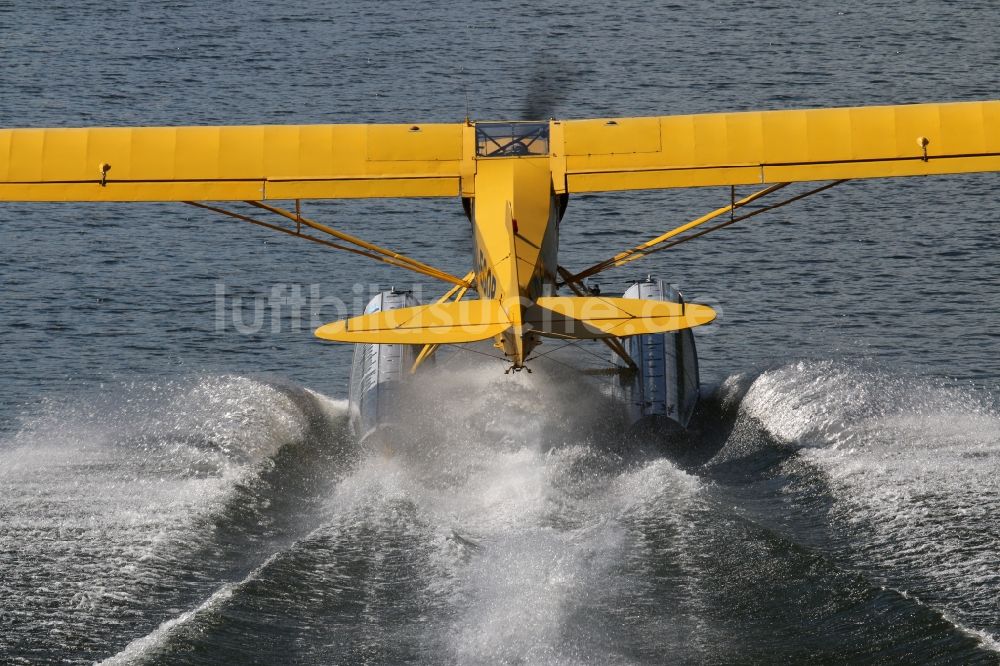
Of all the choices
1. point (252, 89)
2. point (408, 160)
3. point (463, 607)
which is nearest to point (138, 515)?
point (463, 607)

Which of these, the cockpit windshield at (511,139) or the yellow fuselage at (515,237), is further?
the cockpit windshield at (511,139)

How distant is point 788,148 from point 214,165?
6.82 metres

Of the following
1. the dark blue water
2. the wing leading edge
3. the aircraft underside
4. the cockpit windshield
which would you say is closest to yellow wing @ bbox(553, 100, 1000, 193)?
the wing leading edge

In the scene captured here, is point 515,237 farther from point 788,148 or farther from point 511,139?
point 788,148

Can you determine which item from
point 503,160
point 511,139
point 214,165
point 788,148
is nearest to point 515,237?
point 503,160

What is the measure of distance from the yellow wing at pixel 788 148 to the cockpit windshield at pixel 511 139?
0.83 ft

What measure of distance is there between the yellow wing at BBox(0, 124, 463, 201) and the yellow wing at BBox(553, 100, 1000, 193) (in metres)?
1.90

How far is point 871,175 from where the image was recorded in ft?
53.1

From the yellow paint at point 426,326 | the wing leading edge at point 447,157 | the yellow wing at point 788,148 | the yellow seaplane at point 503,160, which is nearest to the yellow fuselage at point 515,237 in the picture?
the yellow seaplane at point 503,160

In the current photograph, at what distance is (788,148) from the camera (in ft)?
54.4

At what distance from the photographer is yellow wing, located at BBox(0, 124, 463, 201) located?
53.3 ft

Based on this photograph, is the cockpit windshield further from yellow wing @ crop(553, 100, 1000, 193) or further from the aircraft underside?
the aircraft underside

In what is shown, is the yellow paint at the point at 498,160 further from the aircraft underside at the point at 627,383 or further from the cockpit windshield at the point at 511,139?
the aircraft underside at the point at 627,383

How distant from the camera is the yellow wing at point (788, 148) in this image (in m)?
16.2
